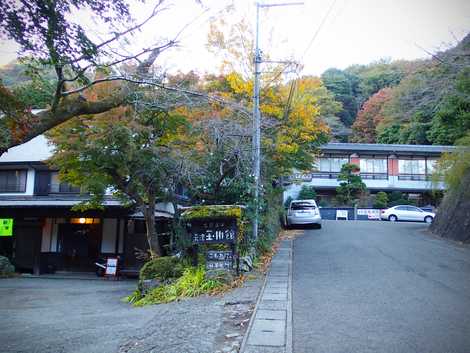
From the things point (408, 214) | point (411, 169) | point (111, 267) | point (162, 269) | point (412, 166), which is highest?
point (412, 166)

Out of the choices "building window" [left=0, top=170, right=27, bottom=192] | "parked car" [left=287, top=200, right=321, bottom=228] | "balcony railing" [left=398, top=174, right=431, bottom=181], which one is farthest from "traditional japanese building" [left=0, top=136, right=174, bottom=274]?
"balcony railing" [left=398, top=174, right=431, bottom=181]

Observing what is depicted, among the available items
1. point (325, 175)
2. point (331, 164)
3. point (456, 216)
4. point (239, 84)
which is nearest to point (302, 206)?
point (456, 216)

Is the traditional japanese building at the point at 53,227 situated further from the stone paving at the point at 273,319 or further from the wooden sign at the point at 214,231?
the stone paving at the point at 273,319

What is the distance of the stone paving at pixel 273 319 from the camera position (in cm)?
525

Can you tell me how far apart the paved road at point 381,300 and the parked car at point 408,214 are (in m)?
19.7

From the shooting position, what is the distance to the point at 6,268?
18.5 meters

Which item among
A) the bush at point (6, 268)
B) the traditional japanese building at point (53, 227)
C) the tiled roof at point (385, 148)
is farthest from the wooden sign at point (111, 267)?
the tiled roof at point (385, 148)

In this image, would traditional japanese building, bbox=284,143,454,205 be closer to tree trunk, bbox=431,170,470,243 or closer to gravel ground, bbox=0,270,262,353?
tree trunk, bbox=431,170,470,243

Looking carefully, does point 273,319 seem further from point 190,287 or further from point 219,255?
point 219,255

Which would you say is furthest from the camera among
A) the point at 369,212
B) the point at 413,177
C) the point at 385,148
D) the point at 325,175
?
the point at 325,175

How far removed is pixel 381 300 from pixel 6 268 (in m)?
17.8

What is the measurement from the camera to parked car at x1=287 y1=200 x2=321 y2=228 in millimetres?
20719

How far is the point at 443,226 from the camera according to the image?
18.8m

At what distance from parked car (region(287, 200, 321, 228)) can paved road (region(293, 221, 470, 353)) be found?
7.28m
